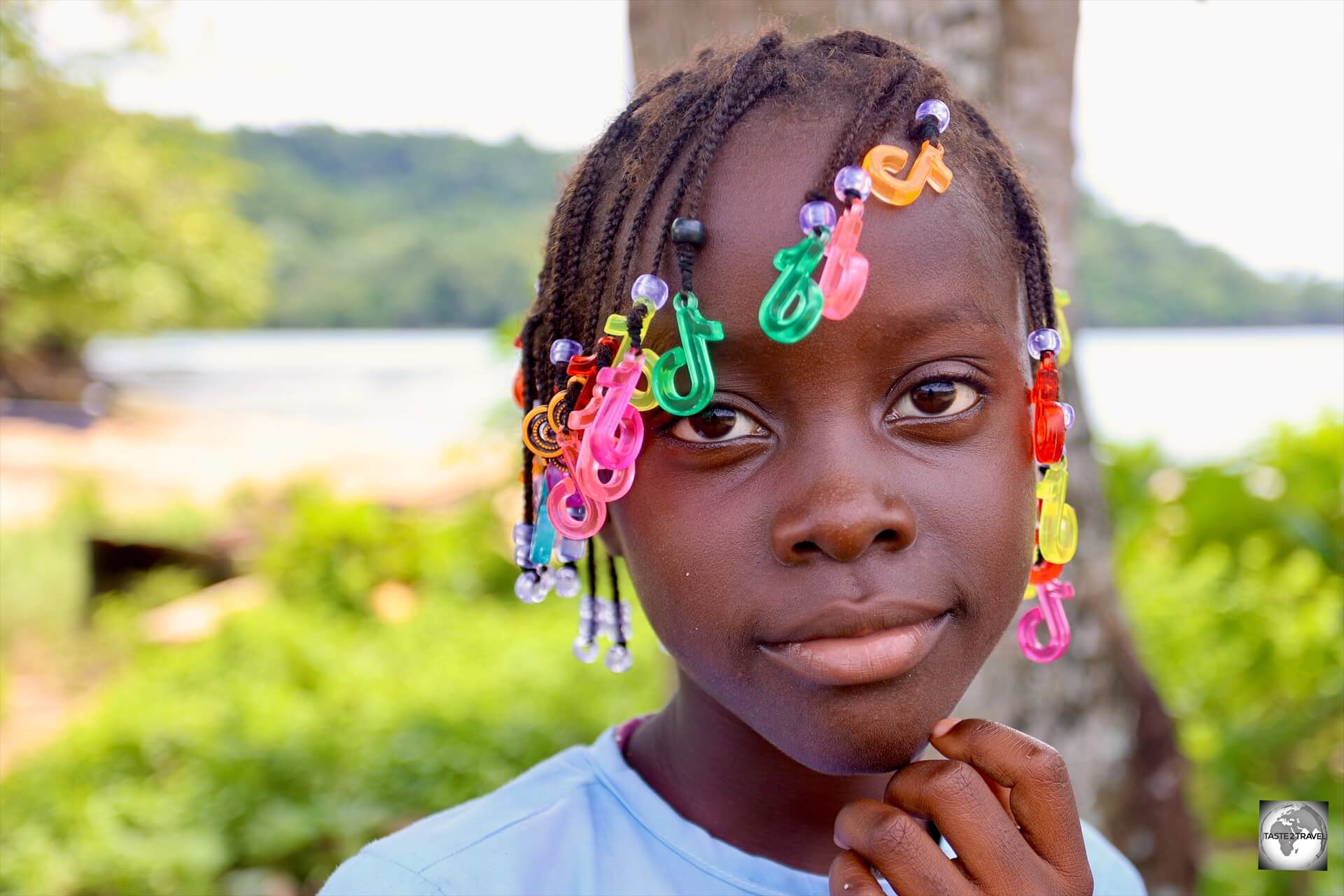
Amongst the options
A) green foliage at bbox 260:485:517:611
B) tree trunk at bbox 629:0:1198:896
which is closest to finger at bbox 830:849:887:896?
tree trunk at bbox 629:0:1198:896

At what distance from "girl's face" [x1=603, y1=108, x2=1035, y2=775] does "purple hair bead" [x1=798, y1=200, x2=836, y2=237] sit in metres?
0.03

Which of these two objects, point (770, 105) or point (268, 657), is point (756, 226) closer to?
point (770, 105)

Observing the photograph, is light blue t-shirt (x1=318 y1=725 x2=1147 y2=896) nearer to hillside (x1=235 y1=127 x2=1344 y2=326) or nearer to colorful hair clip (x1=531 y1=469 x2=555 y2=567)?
colorful hair clip (x1=531 y1=469 x2=555 y2=567)

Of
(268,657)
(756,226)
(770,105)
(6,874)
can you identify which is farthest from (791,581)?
(268,657)

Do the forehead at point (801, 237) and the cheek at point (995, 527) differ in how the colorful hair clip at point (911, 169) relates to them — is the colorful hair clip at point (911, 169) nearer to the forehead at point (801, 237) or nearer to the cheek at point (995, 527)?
the forehead at point (801, 237)

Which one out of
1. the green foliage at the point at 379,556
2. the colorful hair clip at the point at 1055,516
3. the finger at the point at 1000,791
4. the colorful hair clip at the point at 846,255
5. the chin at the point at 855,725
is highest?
the colorful hair clip at the point at 846,255

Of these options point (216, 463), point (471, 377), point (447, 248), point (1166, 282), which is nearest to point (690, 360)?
point (1166, 282)

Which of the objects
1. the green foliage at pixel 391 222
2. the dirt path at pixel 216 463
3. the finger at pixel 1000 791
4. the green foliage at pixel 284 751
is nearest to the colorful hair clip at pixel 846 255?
the finger at pixel 1000 791

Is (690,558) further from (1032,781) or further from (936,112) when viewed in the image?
(936,112)

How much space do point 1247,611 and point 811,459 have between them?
13.0ft

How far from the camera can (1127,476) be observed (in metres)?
4.69

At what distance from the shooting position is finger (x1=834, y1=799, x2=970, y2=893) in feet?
3.86

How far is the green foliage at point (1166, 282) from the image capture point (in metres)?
5.56

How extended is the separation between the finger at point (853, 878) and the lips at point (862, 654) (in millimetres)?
214
